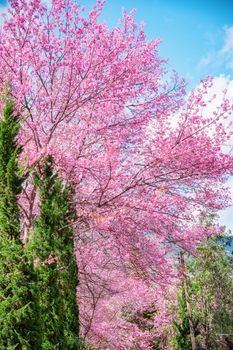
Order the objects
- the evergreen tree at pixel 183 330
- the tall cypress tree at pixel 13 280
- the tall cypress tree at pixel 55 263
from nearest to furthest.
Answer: the tall cypress tree at pixel 13 280 → the tall cypress tree at pixel 55 263 → the evergreen tree at pixel 183 330

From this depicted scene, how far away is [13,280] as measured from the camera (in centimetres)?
624

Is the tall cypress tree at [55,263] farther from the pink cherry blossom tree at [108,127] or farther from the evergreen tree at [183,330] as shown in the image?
the evergreen tree at [183,330]

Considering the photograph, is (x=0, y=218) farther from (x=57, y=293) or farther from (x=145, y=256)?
(x=145, y=256)

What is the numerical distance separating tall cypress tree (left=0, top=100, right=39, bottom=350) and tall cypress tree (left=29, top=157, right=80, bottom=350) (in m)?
1.18

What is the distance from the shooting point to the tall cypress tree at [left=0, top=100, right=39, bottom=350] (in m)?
6.09

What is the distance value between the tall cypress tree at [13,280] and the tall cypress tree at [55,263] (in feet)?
3.86

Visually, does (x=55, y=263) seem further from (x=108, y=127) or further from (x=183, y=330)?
(x=183, y=330)

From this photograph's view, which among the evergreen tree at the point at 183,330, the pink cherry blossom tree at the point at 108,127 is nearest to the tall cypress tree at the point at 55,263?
the pink cherry blossom tree at the point at 108,127

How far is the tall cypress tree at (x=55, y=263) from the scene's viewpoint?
813cm

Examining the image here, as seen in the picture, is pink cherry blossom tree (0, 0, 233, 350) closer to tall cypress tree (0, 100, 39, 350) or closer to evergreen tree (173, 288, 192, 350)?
tall cypress tree (0, 100, 39, 350)

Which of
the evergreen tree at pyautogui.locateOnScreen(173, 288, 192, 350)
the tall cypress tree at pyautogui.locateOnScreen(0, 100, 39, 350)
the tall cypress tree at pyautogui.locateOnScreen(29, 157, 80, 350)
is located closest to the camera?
the tall cypress tree at pyautogui.locateOnScreen(0, 100, 39, 350)

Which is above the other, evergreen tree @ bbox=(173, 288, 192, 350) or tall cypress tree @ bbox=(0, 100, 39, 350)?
evergreen tree @ bbox=(173, 288, 192, 350)

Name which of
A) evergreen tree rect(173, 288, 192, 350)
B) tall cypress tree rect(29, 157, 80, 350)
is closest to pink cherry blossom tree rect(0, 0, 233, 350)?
tall cypress tree rect(29, 157, 80, 350)

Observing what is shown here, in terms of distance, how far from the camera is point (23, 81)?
823 centimetres
